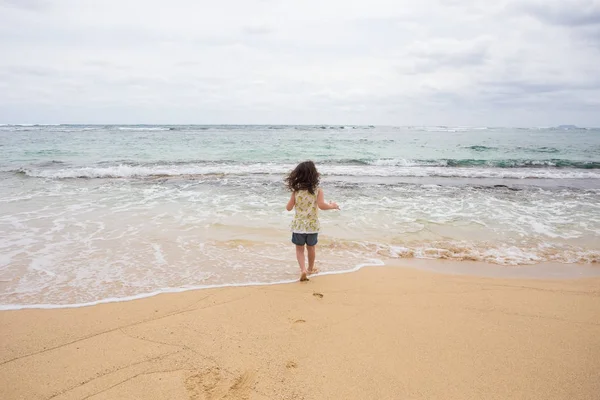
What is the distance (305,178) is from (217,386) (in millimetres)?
2970

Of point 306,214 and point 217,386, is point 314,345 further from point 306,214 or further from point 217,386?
point 306,214

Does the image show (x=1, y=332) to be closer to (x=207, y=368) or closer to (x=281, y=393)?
(x=207, y=368)

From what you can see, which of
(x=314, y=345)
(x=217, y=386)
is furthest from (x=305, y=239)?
(x=217, y=386)

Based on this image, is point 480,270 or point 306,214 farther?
point 480,270

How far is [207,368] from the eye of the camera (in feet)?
9.36

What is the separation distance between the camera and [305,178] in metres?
4.98

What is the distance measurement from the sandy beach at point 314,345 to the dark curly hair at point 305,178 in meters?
1.43

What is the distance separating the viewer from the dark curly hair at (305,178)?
495cm

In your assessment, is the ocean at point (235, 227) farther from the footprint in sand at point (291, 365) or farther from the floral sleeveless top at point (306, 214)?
the footprint in sand at point (291, 365)

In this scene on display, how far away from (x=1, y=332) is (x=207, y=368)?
88.6 inches

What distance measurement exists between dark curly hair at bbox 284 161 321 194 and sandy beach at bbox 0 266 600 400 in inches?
56.4

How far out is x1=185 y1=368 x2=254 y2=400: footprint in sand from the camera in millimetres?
2559

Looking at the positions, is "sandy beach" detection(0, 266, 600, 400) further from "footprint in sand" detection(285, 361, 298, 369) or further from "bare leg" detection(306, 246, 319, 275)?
"bare leg" detection(306, 246, 319, 275)

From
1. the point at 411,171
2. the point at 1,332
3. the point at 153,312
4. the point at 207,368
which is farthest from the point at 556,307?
the point at 411,171
